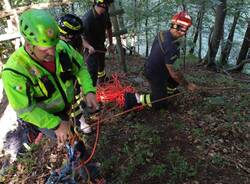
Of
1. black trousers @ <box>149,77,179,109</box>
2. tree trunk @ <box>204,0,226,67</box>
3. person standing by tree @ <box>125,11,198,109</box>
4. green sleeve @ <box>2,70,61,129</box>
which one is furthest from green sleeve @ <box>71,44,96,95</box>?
tree trunk @ <box>204,0,226,67</box>

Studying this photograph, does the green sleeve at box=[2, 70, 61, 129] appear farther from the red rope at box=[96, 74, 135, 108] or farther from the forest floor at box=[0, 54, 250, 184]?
the red rope at box=[96, 74, 135, 108]

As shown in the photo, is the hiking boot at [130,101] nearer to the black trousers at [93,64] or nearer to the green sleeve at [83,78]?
the black trousers at [93,64]

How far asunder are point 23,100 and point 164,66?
3.42 metres

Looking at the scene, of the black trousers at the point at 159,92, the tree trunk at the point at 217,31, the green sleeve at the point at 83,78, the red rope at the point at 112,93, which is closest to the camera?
the green sleeve at the point at 83,78

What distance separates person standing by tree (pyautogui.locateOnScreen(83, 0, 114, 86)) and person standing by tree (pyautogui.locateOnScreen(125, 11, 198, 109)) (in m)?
1.16

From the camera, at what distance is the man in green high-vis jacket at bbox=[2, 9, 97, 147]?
282 cm

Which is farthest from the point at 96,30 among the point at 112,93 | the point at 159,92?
the point at 159,92

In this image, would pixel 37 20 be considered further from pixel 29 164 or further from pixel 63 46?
pixel 29 164

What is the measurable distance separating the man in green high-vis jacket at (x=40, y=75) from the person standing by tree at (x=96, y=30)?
2.78m

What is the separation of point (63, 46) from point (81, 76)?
0.46 metres

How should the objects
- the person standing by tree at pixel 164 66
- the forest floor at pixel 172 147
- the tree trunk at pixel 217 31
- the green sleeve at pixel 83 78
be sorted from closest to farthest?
1. the green sleeve at pixel 83 78
2. the forest floor at pixel 172 147
3. the person standing by tree at pixel 164 66
4. the tree trunk at pixel 217 31

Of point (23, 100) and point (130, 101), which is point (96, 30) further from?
point (23, 100)

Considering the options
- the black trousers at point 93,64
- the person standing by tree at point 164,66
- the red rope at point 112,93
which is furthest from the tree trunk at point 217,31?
the black trousers at point 93,64

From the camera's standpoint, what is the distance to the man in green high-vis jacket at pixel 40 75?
282 centimetres
